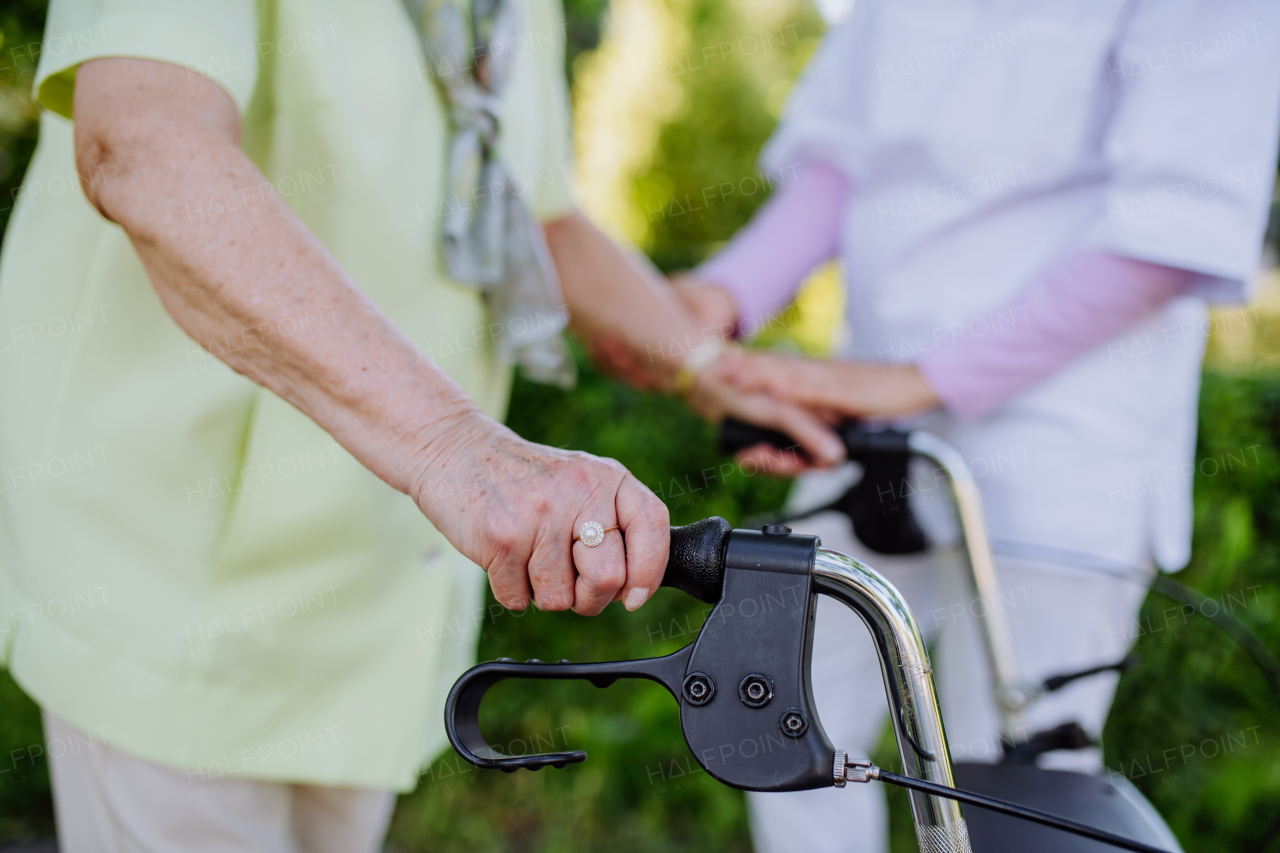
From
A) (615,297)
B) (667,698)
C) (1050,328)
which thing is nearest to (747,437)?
(615,297)

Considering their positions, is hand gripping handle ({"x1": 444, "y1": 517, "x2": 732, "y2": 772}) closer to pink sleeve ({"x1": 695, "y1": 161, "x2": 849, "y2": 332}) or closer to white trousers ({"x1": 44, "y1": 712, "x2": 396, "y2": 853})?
white trousers ({"x1": 44, "y1": 712, "x2": 396, "y2": 853})

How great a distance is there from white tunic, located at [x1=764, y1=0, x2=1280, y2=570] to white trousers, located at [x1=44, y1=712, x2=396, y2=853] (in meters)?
1.25

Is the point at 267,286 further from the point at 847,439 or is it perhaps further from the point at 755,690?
the point at 847,439

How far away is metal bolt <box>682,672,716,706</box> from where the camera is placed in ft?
2.67

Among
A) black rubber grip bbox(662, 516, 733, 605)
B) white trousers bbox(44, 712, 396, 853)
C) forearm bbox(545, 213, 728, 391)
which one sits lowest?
white trousers bbox(44, 712, 396, 853)

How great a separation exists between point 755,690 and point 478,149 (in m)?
0.90

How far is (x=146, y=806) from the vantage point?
1205 mm

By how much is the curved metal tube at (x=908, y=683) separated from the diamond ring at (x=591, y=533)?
199mm

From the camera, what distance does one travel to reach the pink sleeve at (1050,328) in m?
1.51

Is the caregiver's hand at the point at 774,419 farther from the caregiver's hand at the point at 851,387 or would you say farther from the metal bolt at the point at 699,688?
the metal bolt at the point at 699,688

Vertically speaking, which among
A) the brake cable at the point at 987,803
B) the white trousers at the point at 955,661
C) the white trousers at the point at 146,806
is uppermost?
the brake cable at the point at 987,803

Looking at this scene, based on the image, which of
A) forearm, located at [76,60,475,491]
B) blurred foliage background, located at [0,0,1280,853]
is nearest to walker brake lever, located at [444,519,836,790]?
forearm, located at [76,60,475,491]

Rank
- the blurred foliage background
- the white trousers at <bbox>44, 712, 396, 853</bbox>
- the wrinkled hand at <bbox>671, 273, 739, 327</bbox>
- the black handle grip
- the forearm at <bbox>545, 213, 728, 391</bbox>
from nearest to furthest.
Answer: the white trousers at <bbox>44, 712, 396, 853</bbox> → the black handle grip → the forearm at <bbox>545, 213, 728, 391</bbox> → the wrinkled hand at <bbox>671, 273, 739, 327</bbox> → the blurred foliage background

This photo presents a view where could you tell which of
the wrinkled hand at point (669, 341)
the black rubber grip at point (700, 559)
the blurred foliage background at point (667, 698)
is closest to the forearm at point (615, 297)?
the wrinkled hand at point (669, 341)
